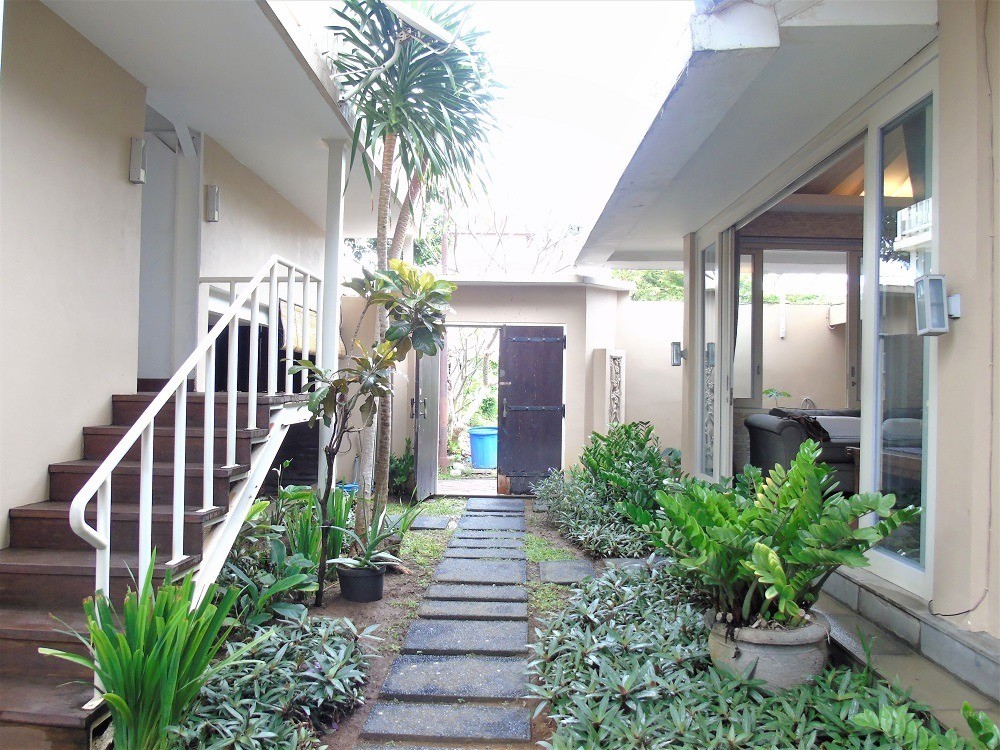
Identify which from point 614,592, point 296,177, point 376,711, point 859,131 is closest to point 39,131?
point 296,177

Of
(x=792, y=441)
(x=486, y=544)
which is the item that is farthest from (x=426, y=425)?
(x=792, y=441)

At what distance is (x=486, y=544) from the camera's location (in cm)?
489

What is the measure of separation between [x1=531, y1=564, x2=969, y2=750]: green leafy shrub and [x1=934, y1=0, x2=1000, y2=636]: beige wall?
48cm

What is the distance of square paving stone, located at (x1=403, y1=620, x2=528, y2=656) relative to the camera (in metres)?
3.03

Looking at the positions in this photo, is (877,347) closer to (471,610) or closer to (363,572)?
(471,610)

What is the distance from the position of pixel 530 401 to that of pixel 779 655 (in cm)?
539

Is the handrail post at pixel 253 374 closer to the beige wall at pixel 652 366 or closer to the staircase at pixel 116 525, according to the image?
the staircase at pixel 116 525

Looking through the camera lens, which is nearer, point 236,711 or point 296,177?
point 236,711

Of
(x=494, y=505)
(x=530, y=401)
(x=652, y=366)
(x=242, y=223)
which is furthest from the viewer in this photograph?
(x=652, y=366)

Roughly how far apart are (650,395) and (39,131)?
249 inches

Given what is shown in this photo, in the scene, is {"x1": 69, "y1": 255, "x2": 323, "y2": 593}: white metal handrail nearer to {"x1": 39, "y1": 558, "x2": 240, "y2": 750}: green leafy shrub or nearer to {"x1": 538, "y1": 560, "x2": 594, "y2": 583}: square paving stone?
{"x1": 39, "y1": 558, "x2": 240, "y2": 750}: green leafy shrub

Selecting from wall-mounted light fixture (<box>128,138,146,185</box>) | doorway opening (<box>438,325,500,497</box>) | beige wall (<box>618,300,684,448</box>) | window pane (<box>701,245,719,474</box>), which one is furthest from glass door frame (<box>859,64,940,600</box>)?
doorway opening (<box>438,325,500,497</box>)

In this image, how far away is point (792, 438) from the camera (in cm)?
450

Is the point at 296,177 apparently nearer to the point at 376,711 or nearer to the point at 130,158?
the point at 130,158
